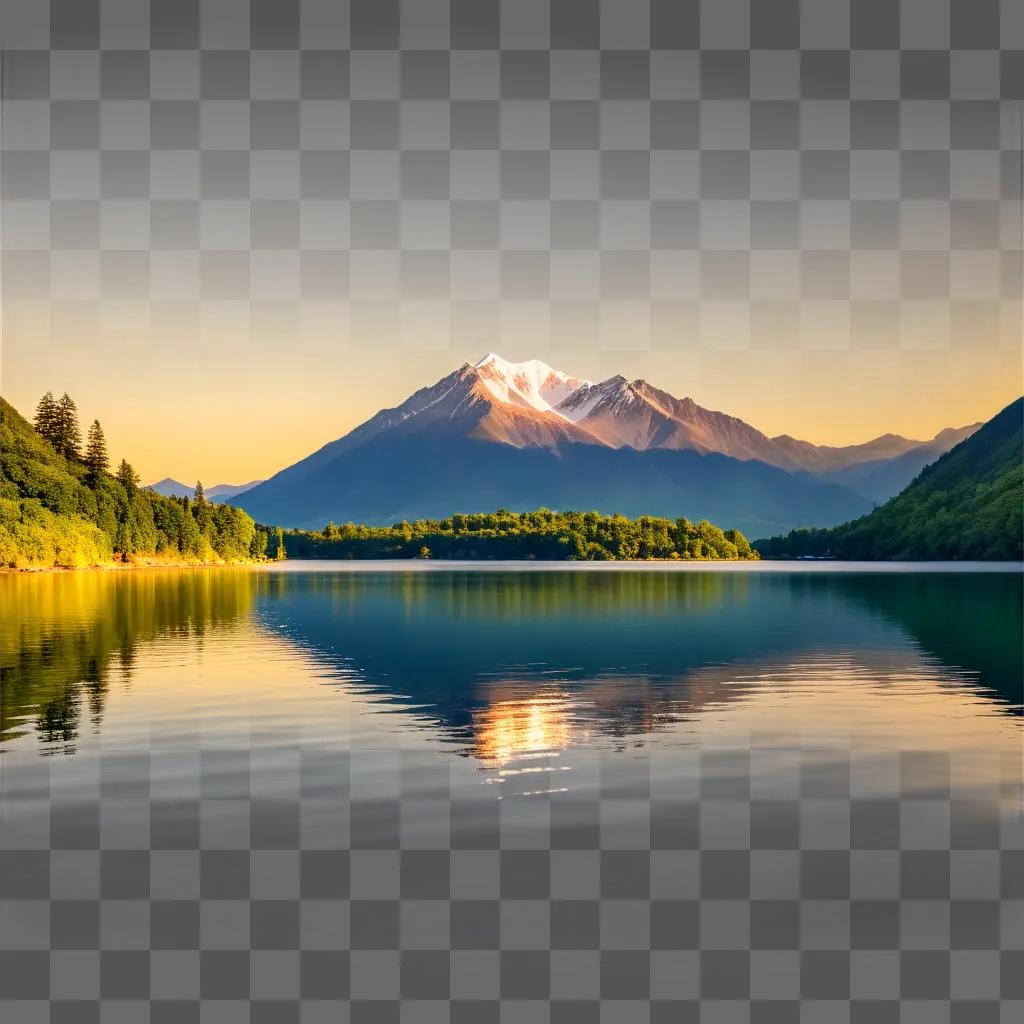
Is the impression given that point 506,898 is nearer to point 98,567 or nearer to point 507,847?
point 507,847

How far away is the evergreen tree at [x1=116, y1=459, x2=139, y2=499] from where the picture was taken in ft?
614

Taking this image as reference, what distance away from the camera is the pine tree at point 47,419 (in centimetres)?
17975

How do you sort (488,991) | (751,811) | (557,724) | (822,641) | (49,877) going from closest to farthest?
1. (488,991)
2. (49,877)
3. (751,811)
4. (557,724)
5. (822,641)

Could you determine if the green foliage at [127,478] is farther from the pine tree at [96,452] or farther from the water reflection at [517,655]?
the water reflection at [517,655]

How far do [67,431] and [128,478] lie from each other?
14.1 m

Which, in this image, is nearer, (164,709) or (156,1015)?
(156,1015)

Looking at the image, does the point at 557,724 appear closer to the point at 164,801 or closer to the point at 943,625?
the point at 164,801

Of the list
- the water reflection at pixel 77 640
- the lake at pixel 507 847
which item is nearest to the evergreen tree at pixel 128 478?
the water reflection at pixel 77 640

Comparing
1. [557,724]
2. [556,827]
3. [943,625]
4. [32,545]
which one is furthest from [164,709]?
[32,545]

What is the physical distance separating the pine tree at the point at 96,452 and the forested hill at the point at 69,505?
16cm

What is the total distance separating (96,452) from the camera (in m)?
184

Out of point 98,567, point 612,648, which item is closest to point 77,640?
point 612,648

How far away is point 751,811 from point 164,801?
7.65 m

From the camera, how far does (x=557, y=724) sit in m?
22.6
